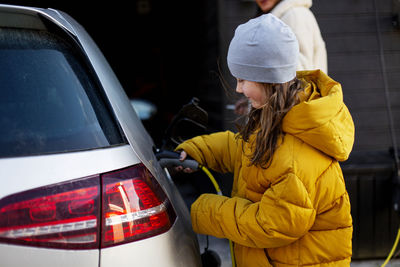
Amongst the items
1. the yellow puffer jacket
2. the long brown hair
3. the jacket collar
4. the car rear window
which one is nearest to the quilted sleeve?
the yellow puffer jacket

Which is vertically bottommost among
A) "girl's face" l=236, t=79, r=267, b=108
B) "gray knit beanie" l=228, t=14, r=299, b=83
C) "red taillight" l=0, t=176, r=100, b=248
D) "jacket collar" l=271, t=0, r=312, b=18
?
"red taillight" l=0, t=176, r=100, b=248

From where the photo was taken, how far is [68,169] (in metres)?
1.30

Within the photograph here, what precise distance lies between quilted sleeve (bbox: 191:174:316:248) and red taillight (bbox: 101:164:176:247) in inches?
9.5

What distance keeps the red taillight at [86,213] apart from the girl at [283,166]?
34 cm

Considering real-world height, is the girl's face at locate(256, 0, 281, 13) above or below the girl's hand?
above

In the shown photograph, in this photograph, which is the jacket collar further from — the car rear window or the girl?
the car rear window

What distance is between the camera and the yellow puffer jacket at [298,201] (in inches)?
60.8

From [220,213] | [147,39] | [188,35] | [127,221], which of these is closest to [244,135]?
[220,213]

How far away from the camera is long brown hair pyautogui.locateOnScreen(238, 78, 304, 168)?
1.61 metres

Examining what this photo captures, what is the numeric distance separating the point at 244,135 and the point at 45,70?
784mm

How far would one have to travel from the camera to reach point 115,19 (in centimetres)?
1084

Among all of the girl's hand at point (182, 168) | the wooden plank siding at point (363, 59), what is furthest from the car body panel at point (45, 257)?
the wooden plank siding at point (363, 59)

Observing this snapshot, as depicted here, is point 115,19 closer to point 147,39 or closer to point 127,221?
Result: point 147,39

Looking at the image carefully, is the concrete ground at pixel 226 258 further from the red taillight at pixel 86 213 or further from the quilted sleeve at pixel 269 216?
the red taillight at pixel 86 213
